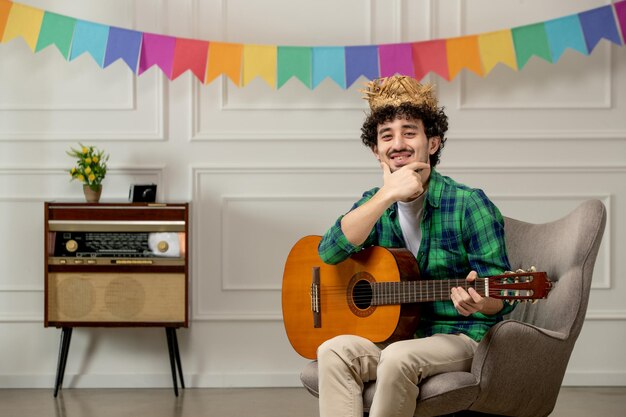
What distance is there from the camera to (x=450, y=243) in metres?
2.41

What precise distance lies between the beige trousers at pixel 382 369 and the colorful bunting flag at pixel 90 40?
7.25 ft

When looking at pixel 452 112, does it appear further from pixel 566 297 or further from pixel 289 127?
pixel 566 297

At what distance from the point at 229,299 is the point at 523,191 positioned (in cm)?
147

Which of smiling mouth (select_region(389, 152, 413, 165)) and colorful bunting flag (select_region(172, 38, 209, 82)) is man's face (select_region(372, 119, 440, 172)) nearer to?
smiling mouth (select_region(389, 152, 413, 165))

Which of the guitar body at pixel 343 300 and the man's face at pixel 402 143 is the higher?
the man's face at pixel 402 143

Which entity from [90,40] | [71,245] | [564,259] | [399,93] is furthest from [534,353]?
[90,40]

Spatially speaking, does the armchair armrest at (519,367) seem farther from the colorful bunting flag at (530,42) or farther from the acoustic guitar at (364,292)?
the colorful bunting flag at (530,42)

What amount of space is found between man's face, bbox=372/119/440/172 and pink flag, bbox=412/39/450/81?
155 cm

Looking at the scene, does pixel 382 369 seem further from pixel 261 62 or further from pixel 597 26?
pixel 597 26

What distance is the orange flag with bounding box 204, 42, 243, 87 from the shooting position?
3.97m

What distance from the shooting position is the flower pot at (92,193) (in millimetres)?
3885

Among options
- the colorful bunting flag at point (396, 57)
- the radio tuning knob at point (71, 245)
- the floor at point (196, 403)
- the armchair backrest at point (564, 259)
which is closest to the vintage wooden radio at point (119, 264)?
the radio tuning knob at point (71, 245)

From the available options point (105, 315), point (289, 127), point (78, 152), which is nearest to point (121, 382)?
point (105, 315)

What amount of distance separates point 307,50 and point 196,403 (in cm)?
164
